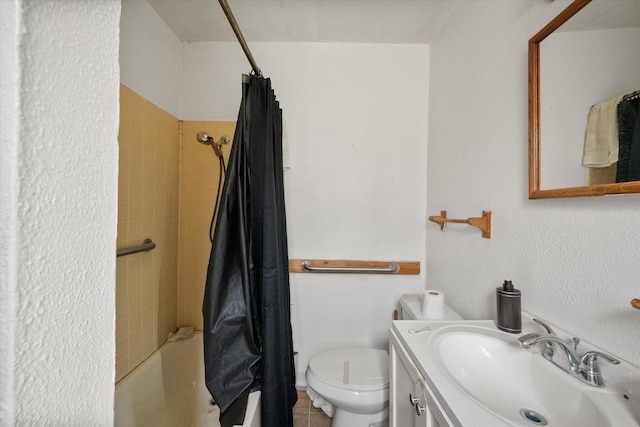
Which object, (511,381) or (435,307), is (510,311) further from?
(435,307)

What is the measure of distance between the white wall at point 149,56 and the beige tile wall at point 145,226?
74mm

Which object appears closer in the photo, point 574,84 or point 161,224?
point 574,84

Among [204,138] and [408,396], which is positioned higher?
[204,138]

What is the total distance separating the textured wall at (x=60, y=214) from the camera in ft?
0.69

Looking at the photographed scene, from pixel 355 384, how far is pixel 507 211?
0.97 metres

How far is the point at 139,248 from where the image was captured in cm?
117

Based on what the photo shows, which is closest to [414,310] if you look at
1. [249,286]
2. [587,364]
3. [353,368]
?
[353,368]

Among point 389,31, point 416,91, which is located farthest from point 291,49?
point 416,91

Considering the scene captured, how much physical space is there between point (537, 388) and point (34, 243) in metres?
→ 1.02

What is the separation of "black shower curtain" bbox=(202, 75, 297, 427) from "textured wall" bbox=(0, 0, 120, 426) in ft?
2.21

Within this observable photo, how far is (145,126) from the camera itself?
1266 mm

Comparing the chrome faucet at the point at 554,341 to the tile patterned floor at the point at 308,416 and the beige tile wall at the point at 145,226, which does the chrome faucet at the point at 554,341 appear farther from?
the beige tile wall at the point at 145,226

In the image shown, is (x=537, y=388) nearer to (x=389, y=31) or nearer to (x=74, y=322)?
(x=74, y=322)

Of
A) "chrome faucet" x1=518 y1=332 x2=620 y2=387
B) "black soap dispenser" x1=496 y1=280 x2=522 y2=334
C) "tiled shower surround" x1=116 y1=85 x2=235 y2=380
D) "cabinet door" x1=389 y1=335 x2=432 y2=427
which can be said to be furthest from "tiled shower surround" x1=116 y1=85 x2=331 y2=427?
"chrome faucet" x1=518 y1=332 x2=620 y2=387
